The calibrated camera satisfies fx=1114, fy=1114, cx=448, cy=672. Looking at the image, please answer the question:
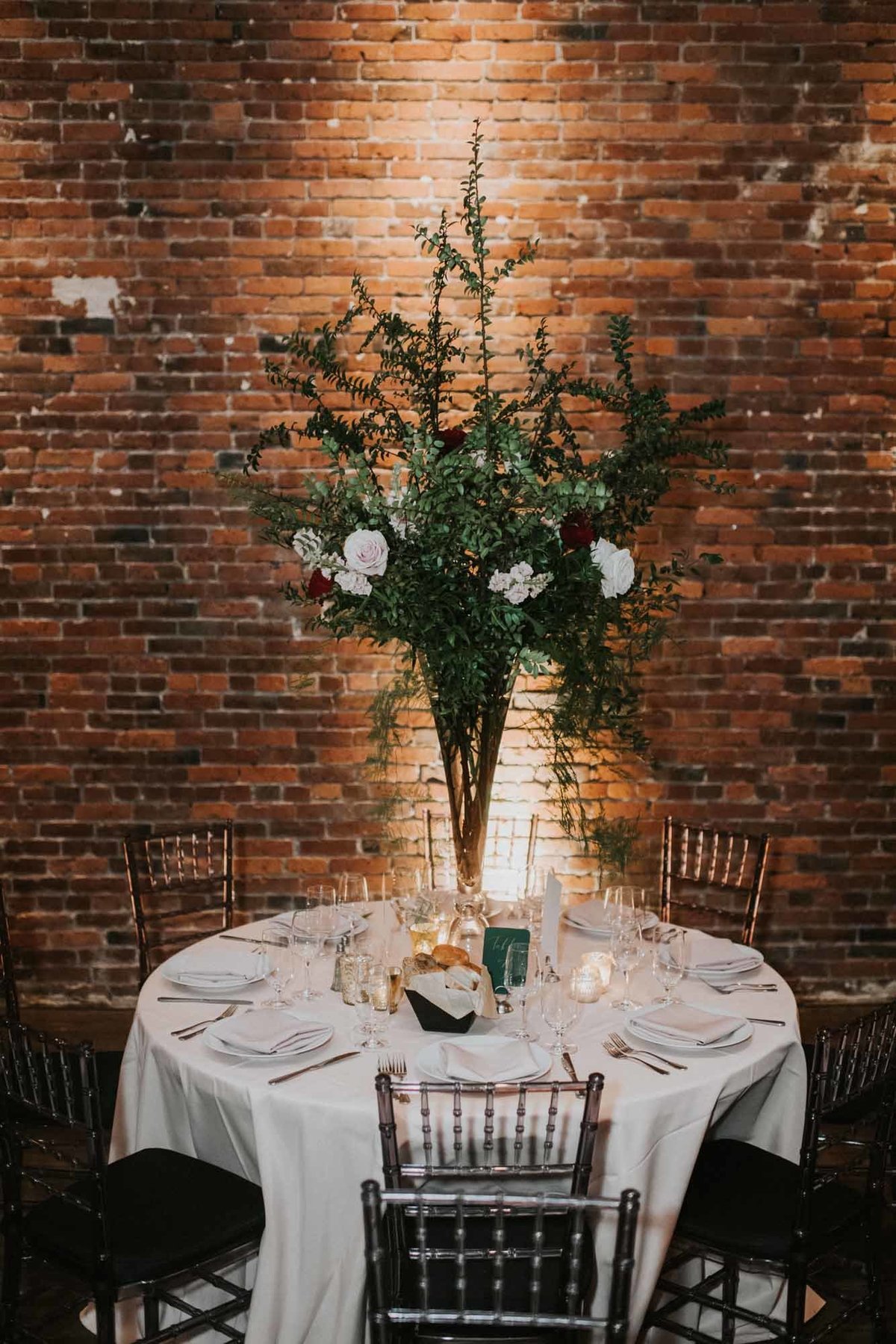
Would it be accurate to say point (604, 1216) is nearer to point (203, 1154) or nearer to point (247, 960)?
point (203, 1154)

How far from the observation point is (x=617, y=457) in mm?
2998

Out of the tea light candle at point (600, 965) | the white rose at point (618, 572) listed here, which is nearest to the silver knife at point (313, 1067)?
the tea light candle at point (600, 965)

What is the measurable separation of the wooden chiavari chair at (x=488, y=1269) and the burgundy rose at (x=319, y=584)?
1370 millimetres

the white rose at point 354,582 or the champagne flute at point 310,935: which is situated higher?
the white rose at point 354,582

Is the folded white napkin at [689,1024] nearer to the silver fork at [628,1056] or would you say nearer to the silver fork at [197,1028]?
the silver fork at [628,1056]

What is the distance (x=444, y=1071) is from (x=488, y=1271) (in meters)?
0.37

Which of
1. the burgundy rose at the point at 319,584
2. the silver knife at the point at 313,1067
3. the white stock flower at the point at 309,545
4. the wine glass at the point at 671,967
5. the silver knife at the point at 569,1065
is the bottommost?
the silver knife at the point at 313,1067

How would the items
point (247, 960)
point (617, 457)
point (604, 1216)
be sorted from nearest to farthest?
point (604, 1216)
point (247, 960)
point (617, 457)

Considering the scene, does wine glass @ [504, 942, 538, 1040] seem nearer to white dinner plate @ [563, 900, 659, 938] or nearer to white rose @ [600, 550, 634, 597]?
white dinner plate @ [563, 900, 659, 938]

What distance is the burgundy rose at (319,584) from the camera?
2703 millimetres

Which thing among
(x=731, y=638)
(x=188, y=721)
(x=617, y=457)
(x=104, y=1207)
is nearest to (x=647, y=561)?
(x=731, y=638)

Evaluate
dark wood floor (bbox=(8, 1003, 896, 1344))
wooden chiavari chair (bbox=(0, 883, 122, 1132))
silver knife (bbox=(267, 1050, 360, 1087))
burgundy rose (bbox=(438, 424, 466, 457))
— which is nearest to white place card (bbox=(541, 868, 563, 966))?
silver knife (bbox=(267, 1050, 360, 1087))

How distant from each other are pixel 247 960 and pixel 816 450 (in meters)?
2.77

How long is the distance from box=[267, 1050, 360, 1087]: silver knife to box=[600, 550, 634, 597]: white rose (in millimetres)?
1215
